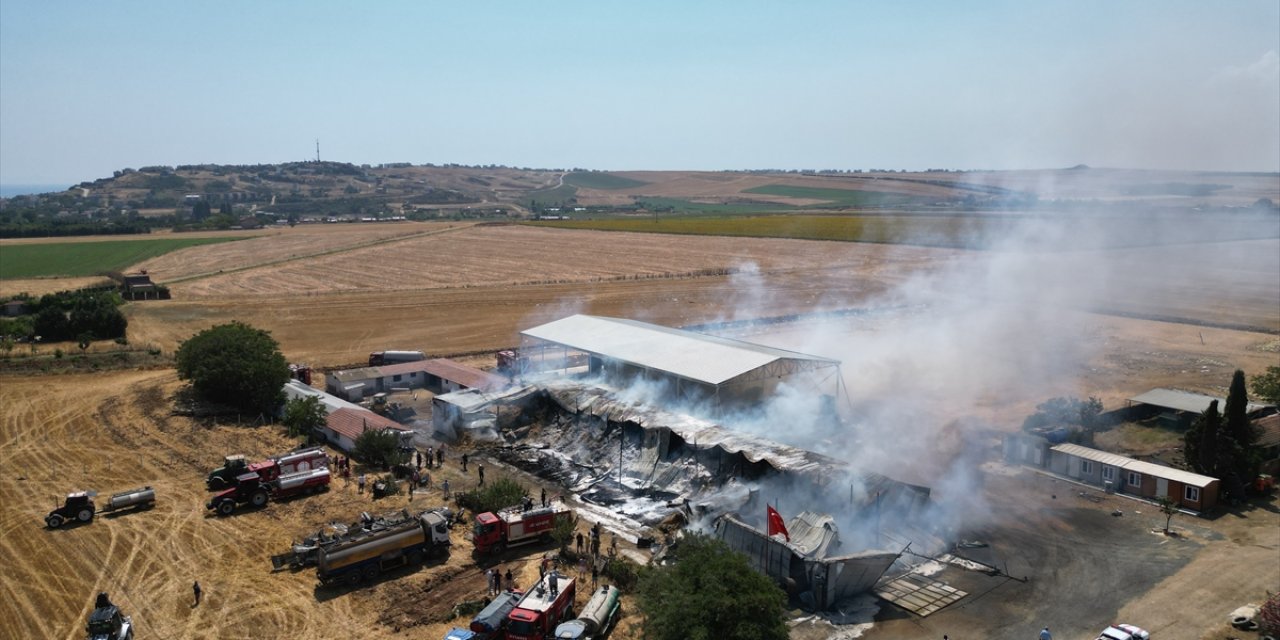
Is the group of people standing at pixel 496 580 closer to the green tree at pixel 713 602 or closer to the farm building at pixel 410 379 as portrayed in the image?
the green tree at pixel 713 602

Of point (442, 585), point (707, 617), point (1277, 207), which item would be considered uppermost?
point (1277, 207)

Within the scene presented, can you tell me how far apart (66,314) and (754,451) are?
166 feet

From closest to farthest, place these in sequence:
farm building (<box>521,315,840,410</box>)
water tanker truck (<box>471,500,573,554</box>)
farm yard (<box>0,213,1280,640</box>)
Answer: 1. farm yard (<box>0,213,1280,640</box>)
2. water tanker truck (<box>471,500,573,554</box>)
3. farm building (<box>521,315,840,410</box>)

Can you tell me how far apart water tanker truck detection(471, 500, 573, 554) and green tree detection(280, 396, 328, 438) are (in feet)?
44.3

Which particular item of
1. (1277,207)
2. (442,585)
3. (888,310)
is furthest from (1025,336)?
(1277,207)

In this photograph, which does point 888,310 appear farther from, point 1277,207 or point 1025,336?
point 1277,207

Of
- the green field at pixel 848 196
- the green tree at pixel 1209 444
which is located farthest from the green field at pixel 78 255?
the green field at pixel 848 196

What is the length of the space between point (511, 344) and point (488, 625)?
117ft

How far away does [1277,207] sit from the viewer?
90.3 metres

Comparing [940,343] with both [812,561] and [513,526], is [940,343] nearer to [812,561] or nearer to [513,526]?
[812,561]

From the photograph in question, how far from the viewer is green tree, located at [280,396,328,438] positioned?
1366 inches

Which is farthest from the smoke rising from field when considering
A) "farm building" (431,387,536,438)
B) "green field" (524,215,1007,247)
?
"farm building" (431,387,536,438)

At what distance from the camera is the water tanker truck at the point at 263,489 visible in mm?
26781

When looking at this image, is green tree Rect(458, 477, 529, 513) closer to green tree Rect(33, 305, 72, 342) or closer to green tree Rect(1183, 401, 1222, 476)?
green tree Rect(1183, 401, 1222, 476)
